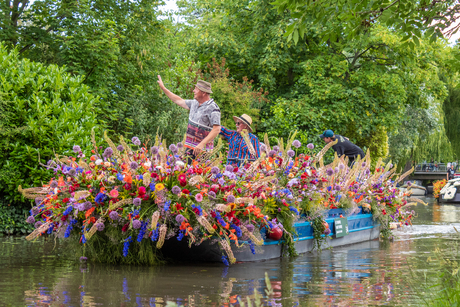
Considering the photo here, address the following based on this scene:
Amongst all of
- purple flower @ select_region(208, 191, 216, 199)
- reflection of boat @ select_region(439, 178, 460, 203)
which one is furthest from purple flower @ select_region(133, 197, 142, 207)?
reflection of boat @ select_region(439, 178, 460, 203)

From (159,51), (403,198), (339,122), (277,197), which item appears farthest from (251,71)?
(277,197)

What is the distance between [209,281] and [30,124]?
→ 4.95 m

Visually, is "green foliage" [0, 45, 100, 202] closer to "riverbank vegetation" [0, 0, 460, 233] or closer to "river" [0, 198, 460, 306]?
"riverbank vegetation" [0, 0, 460, 233]

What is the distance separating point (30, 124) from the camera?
895 cm

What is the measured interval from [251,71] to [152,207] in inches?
656

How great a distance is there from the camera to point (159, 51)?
598 inches

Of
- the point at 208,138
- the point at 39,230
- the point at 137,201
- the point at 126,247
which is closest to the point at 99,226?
the point at 126,247

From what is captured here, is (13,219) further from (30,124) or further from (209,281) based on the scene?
(209,281)

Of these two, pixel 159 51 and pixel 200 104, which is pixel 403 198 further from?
pixel 159 51

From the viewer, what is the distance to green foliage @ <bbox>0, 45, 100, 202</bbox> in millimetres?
8984

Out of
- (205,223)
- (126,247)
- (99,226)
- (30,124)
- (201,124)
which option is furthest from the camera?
(30,124)

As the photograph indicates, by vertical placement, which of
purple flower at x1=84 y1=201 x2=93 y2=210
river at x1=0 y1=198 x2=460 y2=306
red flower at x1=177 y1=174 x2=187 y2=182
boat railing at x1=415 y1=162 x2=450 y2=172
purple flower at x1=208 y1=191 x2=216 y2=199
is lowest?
river at x1=0 y1=198 x2=460 y2=306

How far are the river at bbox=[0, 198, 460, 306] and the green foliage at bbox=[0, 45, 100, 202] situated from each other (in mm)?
1515

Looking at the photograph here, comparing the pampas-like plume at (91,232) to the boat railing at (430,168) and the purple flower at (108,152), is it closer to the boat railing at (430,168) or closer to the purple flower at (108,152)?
the purple flower at (108,152)
